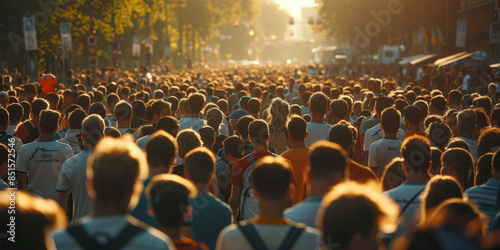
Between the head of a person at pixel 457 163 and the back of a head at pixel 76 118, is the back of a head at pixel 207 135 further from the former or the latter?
the head of a person at pixel 457 163

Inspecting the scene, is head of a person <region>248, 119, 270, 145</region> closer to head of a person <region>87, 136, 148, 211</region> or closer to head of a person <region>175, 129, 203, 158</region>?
head of a person <region>175, 129, 203, 158</region>

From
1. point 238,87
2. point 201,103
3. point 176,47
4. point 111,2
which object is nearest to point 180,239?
point 201,103

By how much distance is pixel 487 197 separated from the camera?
6.07 m

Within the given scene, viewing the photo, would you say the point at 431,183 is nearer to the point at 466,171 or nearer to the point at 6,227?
the point at 466,171

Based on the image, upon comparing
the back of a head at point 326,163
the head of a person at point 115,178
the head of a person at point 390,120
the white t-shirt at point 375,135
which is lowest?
the white t-shirt at point 375,135

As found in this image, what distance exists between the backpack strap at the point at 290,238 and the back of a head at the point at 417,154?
2033 mm

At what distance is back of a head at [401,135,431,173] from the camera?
5891mm

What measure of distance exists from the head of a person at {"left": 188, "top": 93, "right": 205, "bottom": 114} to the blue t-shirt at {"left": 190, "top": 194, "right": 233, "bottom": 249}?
16.4ft

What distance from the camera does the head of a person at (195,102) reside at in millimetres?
10422

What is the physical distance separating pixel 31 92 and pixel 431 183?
10.5m

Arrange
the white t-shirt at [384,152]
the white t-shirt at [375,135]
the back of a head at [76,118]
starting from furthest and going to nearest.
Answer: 1. the white t-shirt at [375,135]
2. the back of a head at [76,118]
3. the white t-shirt at [384,152]

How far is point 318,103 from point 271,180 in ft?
16.6

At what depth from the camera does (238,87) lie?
18641mm

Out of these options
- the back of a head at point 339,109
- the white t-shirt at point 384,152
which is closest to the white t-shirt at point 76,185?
the white t-shirt at point 384,152
